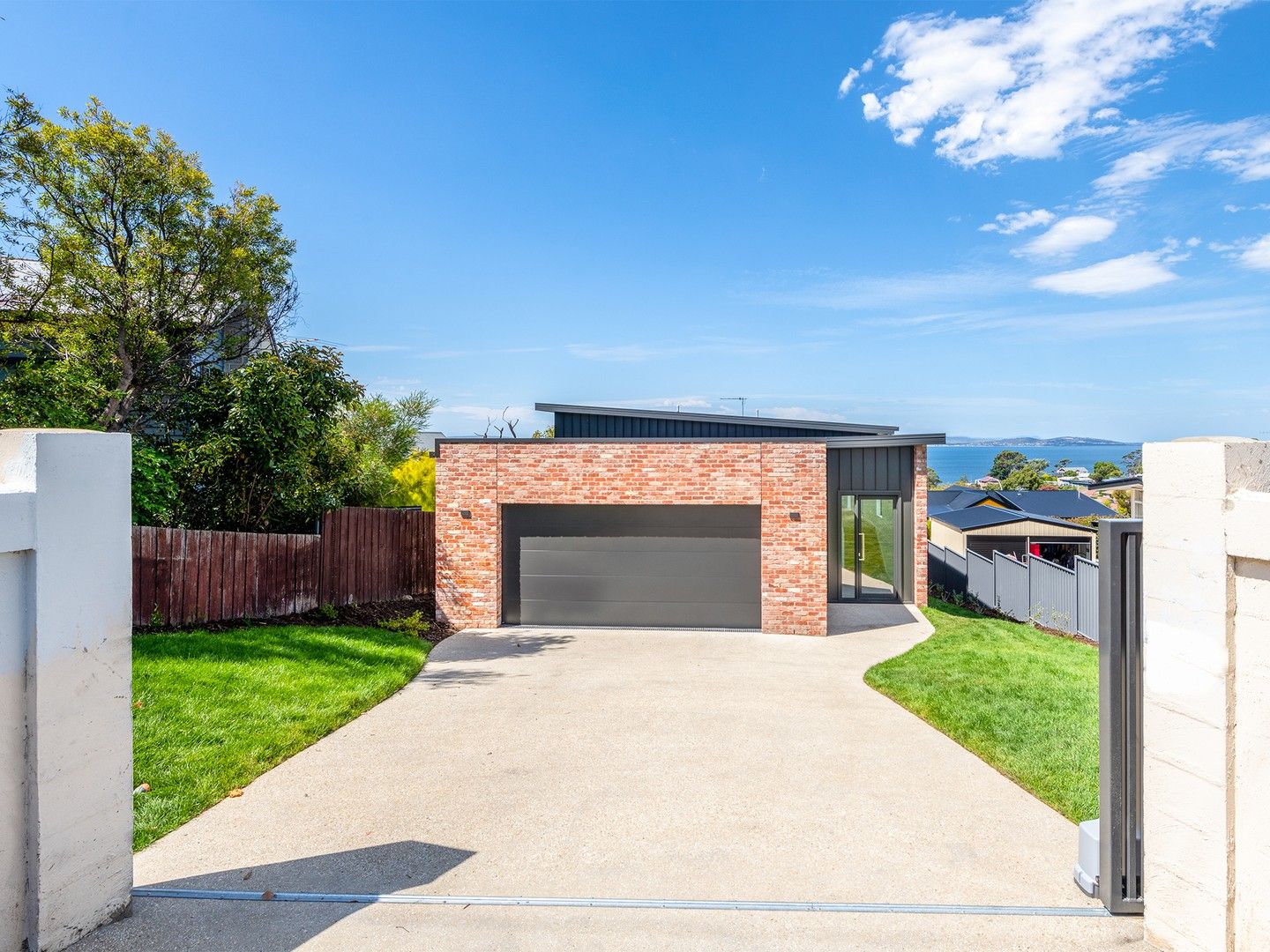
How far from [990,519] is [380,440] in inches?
731

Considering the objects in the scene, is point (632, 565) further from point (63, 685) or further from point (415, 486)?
point (63, 685)

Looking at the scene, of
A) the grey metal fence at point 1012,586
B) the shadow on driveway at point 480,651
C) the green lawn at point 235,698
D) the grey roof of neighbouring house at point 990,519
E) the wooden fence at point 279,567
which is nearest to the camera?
the green lawn at point 235,698

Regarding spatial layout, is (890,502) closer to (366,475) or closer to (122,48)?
(366,475)

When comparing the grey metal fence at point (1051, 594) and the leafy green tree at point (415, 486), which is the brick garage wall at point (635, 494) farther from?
the leafy green tree at point (415, 486)

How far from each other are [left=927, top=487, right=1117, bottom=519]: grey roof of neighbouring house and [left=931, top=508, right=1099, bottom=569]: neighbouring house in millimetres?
2044

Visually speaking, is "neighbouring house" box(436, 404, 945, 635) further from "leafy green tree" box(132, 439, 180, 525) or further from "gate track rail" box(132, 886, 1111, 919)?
"gate track rail" box(132, 886, 1111, 919)

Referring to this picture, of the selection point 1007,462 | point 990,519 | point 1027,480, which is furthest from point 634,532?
point 1007,462

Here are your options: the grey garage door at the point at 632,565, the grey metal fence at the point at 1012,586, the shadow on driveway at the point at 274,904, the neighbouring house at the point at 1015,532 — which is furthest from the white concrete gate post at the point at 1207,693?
the neighbouring house at the point at 1015,532

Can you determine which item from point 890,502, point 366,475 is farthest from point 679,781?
point 366,475

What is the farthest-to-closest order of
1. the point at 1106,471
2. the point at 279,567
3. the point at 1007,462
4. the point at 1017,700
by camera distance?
the point at 1007,462
the point at 1106,471
the point at 279,567
the point at 1017,700

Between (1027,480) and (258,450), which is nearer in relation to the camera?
(258,450)

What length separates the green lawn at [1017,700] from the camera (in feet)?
17.2

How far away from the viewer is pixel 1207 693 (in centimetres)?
270

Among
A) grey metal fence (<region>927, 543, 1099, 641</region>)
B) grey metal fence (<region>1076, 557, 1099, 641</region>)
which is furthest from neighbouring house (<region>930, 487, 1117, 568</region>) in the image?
grey metal fence (<region>1076, 557, 1099, 641</region>)
